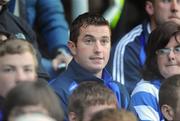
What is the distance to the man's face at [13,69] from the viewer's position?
5.50 m

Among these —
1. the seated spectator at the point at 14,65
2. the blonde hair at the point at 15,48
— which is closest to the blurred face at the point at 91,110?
the seated spectator at the point at 14,65

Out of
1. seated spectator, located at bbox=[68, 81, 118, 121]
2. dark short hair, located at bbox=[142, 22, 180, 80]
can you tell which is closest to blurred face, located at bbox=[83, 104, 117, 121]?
seated spectator, located at bbox=[68, 81, 118, 121]

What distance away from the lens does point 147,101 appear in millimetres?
6531

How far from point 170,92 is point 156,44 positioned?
113 centimetres

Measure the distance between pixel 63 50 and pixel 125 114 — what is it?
3035 millimetres

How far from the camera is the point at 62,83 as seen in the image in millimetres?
6465

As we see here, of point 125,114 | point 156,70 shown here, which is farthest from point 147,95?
point 125,114

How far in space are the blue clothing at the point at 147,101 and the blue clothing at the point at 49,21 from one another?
1327 mm

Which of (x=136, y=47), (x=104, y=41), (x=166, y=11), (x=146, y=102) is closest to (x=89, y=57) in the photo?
(x=104, y=41)

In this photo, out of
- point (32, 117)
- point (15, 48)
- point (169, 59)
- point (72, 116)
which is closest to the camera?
point (32, 117)

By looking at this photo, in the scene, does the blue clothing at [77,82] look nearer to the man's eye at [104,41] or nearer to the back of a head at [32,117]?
the man's eye at [104,41]

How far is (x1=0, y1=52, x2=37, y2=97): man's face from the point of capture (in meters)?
5.50

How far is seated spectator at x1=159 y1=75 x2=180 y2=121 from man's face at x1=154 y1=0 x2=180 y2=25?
6.39 ft

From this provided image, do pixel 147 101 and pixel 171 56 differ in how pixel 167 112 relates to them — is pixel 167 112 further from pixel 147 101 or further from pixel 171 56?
pixel 171 56
